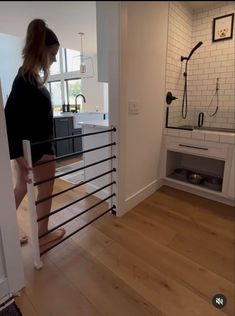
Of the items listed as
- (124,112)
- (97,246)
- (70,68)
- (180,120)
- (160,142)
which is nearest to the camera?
(97,246)

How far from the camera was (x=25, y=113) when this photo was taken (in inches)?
48.8

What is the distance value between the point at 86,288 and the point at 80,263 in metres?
0.21

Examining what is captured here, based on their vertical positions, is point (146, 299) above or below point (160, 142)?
below

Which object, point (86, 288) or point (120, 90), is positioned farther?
point (120, 90)

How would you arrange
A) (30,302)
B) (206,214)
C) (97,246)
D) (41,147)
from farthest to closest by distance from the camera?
(206,214) < (97,246) < (41,147) < (30,302)

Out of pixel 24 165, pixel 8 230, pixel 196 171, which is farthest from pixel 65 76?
pixel 8 230

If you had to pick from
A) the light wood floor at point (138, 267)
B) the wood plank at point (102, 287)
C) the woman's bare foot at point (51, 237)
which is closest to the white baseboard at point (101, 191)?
the light wood floor at point (138, 267)

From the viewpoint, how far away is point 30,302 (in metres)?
1.17

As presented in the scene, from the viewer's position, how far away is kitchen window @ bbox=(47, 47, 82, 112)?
5392mm

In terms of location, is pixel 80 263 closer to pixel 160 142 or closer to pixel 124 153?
pixel 124 153

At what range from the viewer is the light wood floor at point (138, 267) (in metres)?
1.16

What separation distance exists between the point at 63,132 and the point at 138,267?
2831 millimetres

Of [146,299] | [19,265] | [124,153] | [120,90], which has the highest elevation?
[120,90]

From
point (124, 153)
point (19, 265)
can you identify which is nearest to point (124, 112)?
point (124, 153)
